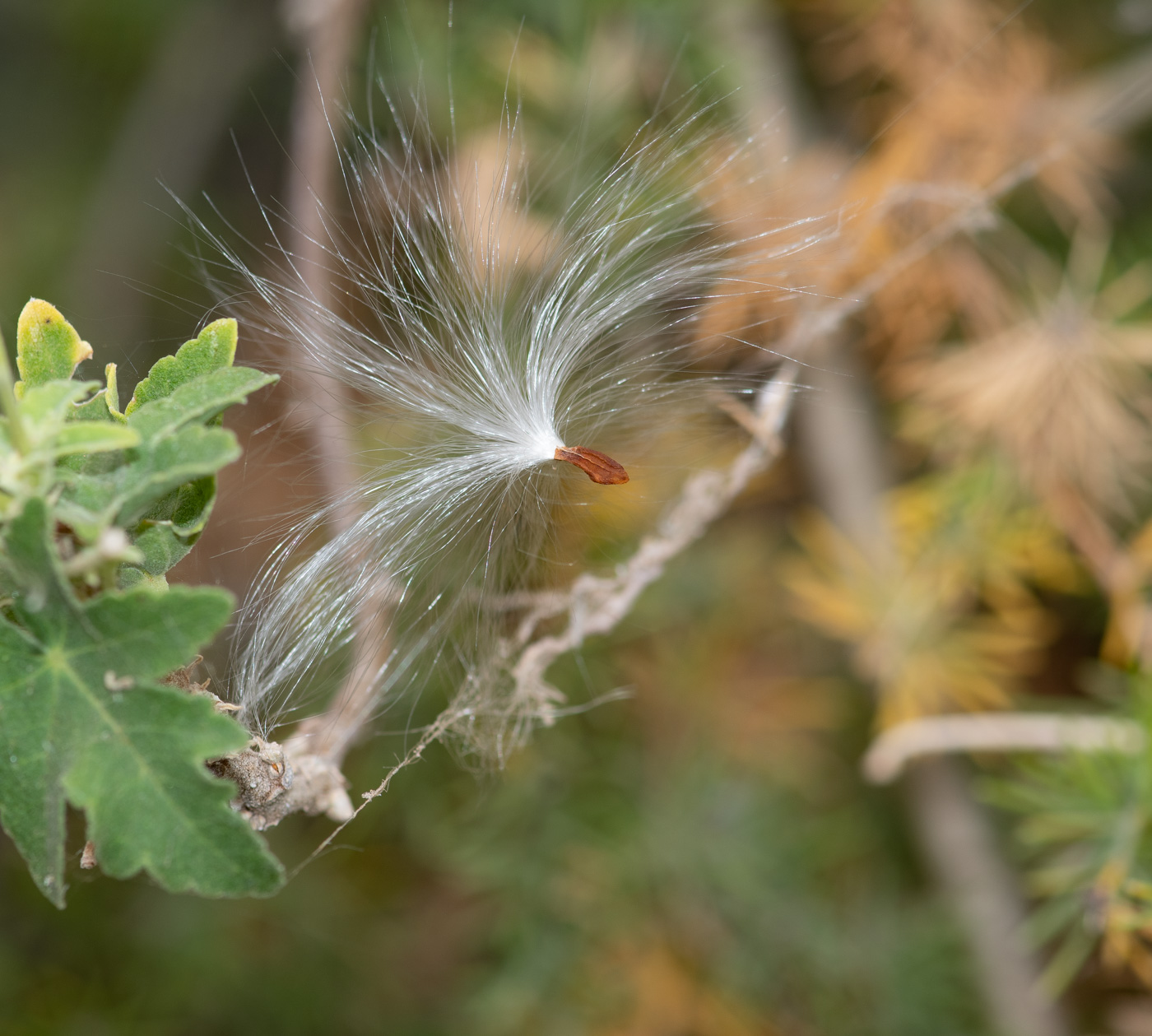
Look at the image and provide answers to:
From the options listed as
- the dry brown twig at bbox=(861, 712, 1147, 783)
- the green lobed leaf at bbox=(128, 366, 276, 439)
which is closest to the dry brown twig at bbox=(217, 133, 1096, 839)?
the green lobed leaf at bbox=(128, 366, 276, 439)

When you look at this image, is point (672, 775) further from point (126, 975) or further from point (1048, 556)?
point (126, 975)

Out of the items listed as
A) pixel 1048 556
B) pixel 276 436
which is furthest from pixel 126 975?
pixel 1048 556

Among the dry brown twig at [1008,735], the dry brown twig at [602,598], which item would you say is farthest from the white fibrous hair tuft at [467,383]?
the dry brown twig at [1008,735]

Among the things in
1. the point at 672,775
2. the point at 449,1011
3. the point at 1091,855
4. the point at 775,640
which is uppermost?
the point at 1091,855

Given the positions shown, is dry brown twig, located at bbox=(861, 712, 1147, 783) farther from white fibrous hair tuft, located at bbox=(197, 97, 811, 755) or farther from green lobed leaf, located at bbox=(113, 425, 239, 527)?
green lobed leaf, located at bbox=(113, 425, 239, 527)

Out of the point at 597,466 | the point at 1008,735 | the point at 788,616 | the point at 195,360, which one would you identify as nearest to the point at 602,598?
the point at 597,466
